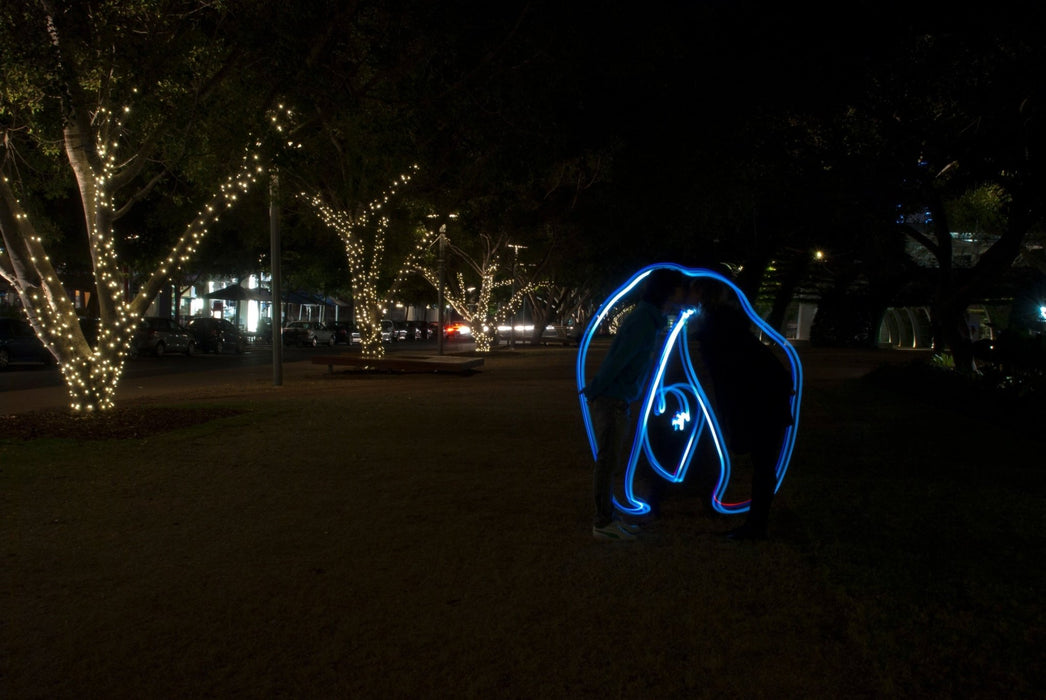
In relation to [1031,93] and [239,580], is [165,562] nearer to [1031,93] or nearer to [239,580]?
[239,580]

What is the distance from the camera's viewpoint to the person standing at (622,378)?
257 inches

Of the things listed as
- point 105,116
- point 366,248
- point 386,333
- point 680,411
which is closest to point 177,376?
point 366,248

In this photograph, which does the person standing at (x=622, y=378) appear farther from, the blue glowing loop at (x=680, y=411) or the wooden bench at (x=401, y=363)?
the wooden bench at (x=401, y=363)

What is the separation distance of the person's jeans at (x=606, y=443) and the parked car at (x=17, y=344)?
2474 centimetres

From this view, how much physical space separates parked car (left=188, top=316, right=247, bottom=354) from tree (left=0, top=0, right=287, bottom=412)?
2464 cm

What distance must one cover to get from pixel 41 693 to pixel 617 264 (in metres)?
29.2

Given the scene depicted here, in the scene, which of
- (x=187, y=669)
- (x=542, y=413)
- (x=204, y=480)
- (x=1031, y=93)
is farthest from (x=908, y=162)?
(x=187, y=669)

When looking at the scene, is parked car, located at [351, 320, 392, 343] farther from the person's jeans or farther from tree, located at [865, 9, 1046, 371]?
the person's jeans

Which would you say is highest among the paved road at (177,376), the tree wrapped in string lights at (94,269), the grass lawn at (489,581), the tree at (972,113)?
the tree at (972,113)

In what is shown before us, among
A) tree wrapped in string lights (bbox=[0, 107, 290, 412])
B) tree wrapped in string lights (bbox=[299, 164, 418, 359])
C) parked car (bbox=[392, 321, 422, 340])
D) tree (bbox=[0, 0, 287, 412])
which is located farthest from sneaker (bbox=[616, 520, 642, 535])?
parked car (bbox=[392, 321, 422, 340])

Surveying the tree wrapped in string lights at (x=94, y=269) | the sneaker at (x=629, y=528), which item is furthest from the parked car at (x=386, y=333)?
the sneaker at (x=629, y=528)

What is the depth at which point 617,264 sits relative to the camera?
3247 centimetres

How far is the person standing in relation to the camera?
21.4 ft

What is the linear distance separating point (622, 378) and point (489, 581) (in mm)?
1694
